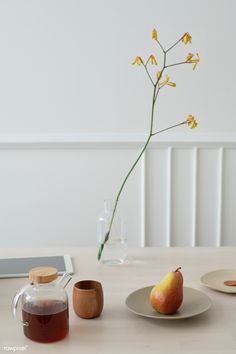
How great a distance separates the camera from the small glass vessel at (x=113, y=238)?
5.65 feet

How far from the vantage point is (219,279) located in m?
1.55

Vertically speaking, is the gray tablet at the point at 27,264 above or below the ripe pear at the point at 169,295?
below

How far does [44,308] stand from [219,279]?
1.86ft

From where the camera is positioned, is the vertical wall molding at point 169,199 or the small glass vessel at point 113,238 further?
the vertical wall molding at point 169,199

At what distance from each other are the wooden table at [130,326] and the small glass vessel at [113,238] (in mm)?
45

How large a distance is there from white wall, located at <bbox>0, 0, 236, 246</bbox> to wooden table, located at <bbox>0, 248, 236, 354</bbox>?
43.2 inches

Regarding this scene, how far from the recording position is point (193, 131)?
274cm

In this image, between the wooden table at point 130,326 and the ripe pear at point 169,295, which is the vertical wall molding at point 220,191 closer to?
the wooden table at point 130,326

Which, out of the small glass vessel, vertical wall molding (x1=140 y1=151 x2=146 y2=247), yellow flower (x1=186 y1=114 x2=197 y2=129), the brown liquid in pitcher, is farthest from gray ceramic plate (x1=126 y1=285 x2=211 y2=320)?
vertical wall molding (x1=140 y1=151 x2=146 y2=247)

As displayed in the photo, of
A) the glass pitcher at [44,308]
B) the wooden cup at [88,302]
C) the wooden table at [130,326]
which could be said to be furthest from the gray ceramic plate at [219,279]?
the glass pitcher at [44,308]

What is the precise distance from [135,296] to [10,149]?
58.5 inches

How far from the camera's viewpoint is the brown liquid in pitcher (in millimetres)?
1163

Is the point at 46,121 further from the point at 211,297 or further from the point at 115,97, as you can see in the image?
the point at 211,297

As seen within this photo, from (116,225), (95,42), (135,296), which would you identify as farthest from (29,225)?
(135,296)
